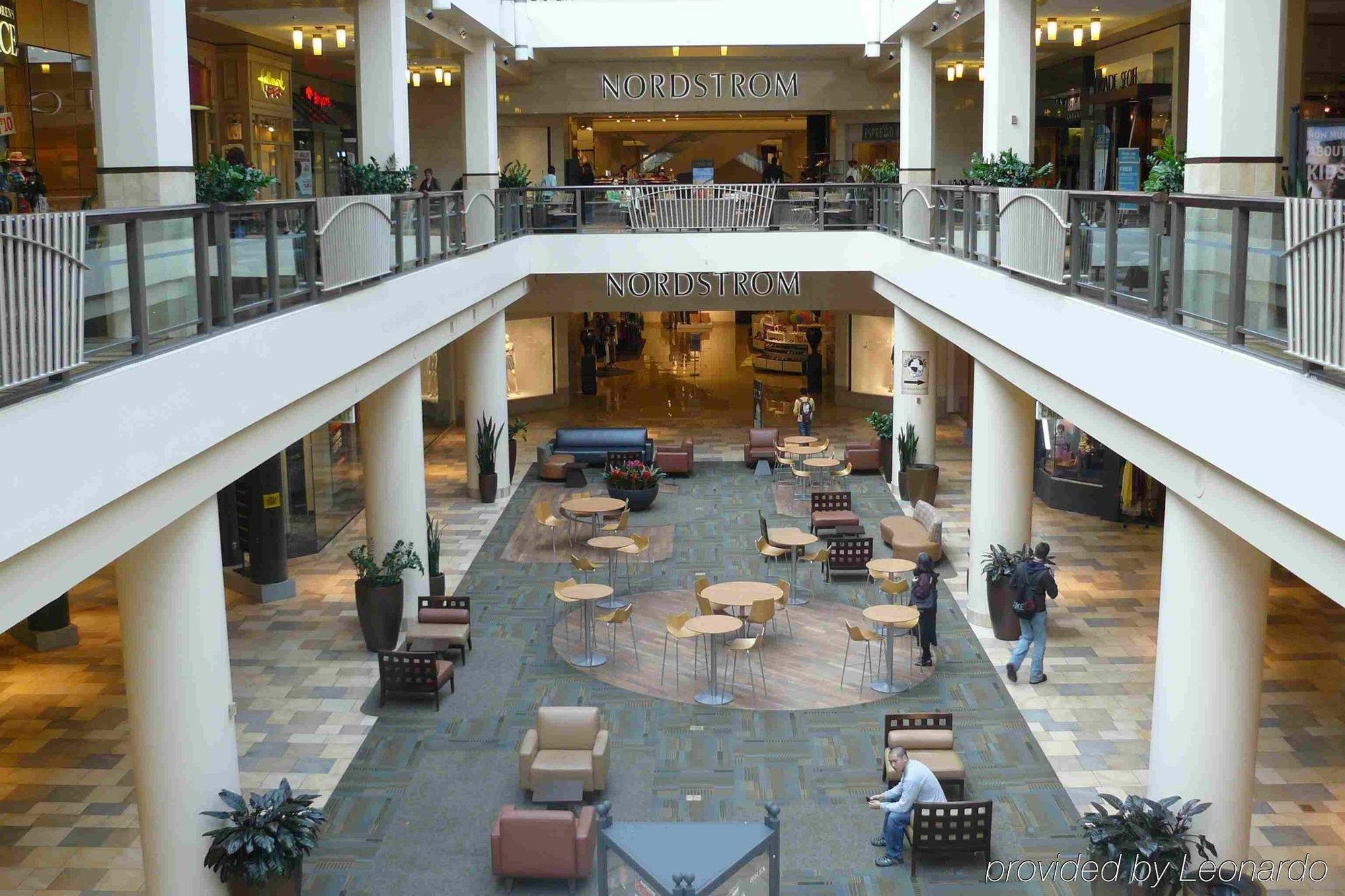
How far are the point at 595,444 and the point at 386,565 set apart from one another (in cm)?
972

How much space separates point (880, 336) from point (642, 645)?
1599cm

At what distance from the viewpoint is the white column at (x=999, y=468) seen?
46.5 ft

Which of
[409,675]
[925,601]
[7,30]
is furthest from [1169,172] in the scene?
[7,30]

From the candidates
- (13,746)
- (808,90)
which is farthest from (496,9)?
(13,746)

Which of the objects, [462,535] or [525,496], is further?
[525,496]

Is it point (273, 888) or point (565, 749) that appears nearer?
point (273, 888)

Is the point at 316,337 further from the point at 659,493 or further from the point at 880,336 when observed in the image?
the point at 880,336

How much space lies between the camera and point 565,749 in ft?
36.0

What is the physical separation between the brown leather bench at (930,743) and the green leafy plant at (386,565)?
226 inches

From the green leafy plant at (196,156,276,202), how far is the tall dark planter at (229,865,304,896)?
14.8 ft

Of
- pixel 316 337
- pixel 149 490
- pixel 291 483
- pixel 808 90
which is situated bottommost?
pixel 291 483

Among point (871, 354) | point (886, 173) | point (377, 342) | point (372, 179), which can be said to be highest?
point (886, 173)

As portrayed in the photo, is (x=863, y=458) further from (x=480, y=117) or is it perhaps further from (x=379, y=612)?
(x=379, y=612)

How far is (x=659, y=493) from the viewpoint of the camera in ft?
71.9
